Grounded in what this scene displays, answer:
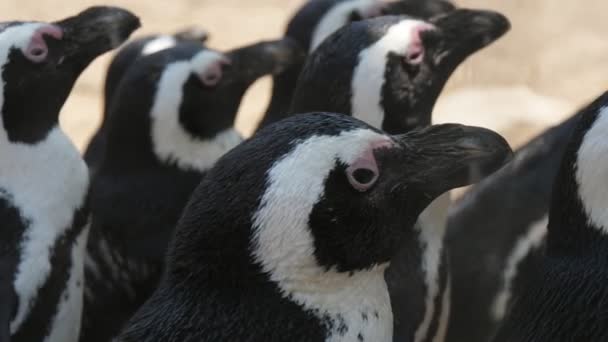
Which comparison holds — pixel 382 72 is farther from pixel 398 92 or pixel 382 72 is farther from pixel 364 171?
pixel 364 171

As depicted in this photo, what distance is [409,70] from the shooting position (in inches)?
83.0

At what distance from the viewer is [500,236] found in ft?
7.64

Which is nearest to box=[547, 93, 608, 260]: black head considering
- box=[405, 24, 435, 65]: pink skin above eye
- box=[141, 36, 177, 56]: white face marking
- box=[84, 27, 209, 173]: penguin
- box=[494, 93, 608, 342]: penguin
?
box=[494, 93, 608, 342]: penguin

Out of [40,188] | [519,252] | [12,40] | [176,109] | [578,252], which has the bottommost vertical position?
[519,252]

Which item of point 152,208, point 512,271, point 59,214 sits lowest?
point 512,271

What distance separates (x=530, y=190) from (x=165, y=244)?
723 mm

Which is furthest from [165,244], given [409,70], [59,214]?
[409,70]

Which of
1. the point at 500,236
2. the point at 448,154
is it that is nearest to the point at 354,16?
the point at 500,236

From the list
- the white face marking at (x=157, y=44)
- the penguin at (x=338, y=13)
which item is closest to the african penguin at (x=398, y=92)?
the penguin at (x=338, y=13)

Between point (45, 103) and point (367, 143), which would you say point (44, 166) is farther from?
point (367, 143)

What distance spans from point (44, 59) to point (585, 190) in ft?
3.34

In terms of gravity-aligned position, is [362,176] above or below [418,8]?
above

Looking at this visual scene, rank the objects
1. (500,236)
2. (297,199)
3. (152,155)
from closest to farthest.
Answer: (297,199) → (500,236) → (152,155)

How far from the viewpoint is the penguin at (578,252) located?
1.48 m
